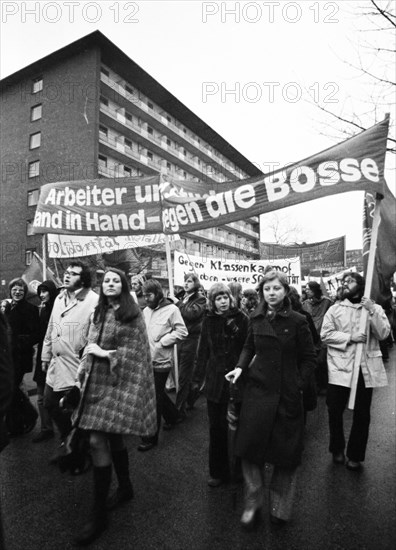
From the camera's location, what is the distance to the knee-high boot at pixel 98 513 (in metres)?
2.38

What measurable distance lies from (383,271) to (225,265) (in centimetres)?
585

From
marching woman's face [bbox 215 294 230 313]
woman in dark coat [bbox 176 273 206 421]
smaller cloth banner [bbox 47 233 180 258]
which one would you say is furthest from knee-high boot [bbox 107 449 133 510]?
smaller cloth banner [bbox 47 233 180 258]

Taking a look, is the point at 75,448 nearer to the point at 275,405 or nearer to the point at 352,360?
the point at 275,405

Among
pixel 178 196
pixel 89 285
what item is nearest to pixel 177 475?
pixel 89 285

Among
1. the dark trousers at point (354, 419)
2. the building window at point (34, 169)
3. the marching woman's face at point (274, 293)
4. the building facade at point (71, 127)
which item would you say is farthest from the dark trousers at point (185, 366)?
the building window at point (34, 169)

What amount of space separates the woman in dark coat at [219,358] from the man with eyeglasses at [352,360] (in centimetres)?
102

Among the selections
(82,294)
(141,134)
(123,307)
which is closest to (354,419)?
(123,307)

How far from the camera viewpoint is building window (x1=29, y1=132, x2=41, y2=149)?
30.9m

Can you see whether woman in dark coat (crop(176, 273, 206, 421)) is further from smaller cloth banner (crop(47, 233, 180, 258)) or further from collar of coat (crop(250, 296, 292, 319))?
collar of coat (crop(250, 296, 292, 319))

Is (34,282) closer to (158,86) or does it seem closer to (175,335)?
(175,335)

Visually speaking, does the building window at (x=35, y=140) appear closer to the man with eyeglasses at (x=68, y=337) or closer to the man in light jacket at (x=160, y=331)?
the man in light jacket at (x=160, y=331)

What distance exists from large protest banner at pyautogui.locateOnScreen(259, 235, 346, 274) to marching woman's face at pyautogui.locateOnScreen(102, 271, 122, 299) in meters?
9.85

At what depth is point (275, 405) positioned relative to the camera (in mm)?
2596

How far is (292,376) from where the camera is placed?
8.67 feet
